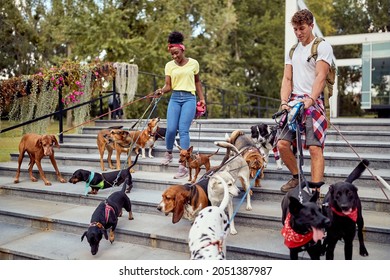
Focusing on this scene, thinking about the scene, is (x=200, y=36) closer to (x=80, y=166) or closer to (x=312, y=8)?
(x=312, y=8)

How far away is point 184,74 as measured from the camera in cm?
473

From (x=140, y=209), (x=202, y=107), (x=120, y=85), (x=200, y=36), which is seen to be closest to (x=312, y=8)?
(x=200, y=36)

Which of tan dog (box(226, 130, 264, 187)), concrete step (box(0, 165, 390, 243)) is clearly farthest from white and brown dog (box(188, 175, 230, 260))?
tan dog (box(226, 130, 264, 187))

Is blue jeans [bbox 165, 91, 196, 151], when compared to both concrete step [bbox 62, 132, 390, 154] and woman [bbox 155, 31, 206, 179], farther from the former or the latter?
concrete step [bbox 62, 132, 390, 154]

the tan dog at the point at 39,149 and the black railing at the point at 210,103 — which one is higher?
the black railing at the point at 210,103

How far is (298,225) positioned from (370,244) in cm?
117

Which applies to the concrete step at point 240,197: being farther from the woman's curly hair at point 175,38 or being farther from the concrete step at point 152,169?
the woman's curly hair at point 175,38

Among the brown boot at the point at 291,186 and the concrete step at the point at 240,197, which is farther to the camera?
the brown boot at the point at 291,186

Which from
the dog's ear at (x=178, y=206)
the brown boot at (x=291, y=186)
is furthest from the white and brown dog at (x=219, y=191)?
the brown boot at (x=291, y=186)

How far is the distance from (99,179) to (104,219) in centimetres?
113

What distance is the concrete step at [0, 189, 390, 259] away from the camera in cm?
316

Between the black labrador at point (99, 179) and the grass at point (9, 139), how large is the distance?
2.53 metres

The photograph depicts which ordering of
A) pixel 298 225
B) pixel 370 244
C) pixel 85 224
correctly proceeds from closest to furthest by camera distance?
pixel 298 225 → pixel 370 244 → pixel 85 224

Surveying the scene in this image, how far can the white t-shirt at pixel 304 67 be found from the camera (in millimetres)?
3305
